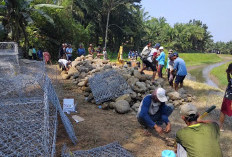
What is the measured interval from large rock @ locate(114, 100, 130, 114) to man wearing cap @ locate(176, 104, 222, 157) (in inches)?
108

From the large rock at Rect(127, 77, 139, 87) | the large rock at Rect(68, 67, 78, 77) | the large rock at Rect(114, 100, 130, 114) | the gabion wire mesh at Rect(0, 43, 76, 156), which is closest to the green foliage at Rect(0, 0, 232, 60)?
the large rock at Rect(68, 67, 78, 77)

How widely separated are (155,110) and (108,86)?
2275 millimetres

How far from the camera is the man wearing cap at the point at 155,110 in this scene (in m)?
3.28

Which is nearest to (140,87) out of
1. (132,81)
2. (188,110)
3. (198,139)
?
(132,81)

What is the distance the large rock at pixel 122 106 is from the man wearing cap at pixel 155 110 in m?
1.34

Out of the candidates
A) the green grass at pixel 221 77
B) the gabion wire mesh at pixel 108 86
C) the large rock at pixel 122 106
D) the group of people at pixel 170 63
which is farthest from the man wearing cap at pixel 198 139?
the green grass at pixel 221 77

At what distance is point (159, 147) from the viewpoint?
3.51m

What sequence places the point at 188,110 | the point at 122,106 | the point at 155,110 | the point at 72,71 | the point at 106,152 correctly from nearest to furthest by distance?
the point at 188,110, the point at 106,152, the point at 155,110, the point at 122,106, the point at 72,71

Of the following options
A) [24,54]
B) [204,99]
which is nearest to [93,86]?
[204,99]

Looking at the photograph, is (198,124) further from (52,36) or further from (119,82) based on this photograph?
(52,36)

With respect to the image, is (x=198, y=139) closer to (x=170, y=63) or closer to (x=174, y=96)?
(x=174, y=96)

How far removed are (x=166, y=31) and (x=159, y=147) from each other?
1546 inches

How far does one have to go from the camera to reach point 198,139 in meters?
2.07

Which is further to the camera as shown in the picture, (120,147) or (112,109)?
(112,109)
